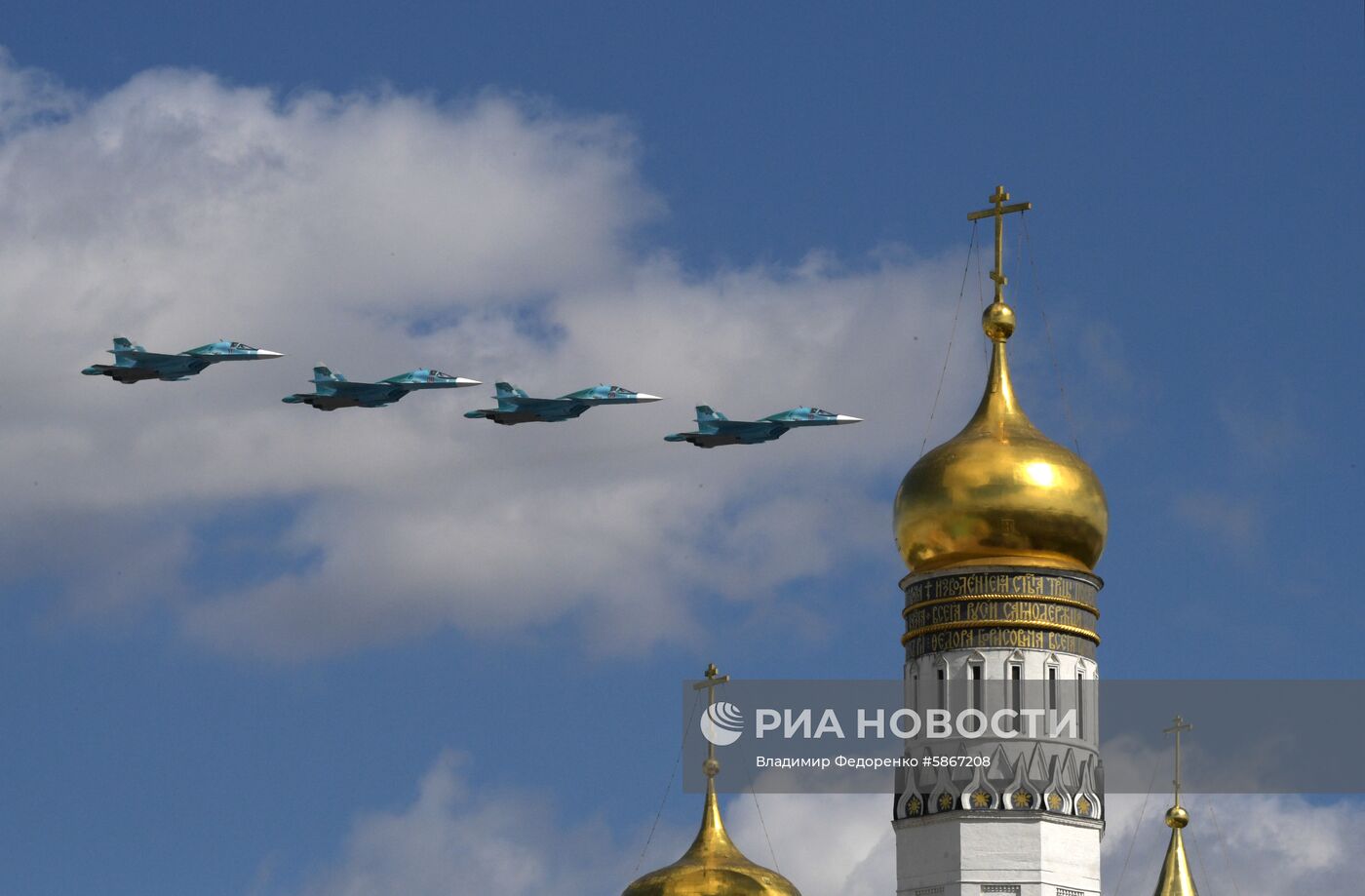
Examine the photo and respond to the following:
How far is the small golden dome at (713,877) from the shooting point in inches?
2499

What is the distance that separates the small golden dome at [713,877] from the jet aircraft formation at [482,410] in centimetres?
671

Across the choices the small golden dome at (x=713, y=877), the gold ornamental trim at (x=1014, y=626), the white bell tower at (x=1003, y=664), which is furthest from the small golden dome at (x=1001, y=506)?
the small golden dome at (x=713, y=877)

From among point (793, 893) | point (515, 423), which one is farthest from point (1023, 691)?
point (515, 423)

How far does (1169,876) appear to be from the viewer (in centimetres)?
6588

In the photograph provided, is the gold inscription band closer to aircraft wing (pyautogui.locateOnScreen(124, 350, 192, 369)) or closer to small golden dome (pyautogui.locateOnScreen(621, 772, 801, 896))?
small golden dome (pyautogui.locateOnScreen(621, 772, 801, 896))

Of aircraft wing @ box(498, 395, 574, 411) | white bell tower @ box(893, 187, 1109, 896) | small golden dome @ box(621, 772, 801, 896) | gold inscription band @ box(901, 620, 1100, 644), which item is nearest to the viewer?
white bell tower @ box(893, 187, 1109, 896)

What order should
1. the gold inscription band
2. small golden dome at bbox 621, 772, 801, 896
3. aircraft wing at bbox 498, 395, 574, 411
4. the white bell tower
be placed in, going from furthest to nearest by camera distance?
aircraft wing at bbox 498, 395, 574, 411
small golden dome at bbox 621, 772, 801, 896
the gold inscription band
the white bell tower

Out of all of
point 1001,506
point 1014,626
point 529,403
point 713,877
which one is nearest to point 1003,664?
point 1014,626

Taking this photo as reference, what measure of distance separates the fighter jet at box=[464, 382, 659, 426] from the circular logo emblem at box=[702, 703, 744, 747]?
5.37 metres

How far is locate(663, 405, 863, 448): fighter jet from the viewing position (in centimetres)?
6631

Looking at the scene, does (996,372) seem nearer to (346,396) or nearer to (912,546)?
(912,546)

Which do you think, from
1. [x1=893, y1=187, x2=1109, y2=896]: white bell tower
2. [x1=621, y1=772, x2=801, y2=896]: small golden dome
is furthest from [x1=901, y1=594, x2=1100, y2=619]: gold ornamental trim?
[x1=621, y1=772, x2=801, y2=896]: small golden dome

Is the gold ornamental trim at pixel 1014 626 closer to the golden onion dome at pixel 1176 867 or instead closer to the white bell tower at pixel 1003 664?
the white bell tower at pixel 1003 664

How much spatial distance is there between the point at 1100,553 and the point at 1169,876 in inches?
248
